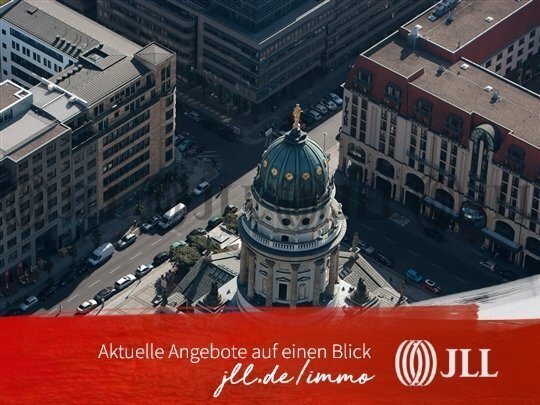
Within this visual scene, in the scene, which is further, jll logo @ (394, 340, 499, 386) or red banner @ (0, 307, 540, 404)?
jll logo @ (394, 340, 499, 386)

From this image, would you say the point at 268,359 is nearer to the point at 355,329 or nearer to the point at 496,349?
the point at 355,329

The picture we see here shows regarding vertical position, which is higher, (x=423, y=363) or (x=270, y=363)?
(x=423, y=363)

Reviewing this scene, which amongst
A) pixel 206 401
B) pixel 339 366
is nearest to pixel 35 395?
pixel 206 401

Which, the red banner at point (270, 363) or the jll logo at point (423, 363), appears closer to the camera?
the red banner at point (270, 363)

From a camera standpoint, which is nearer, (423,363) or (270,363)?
(423,363)
